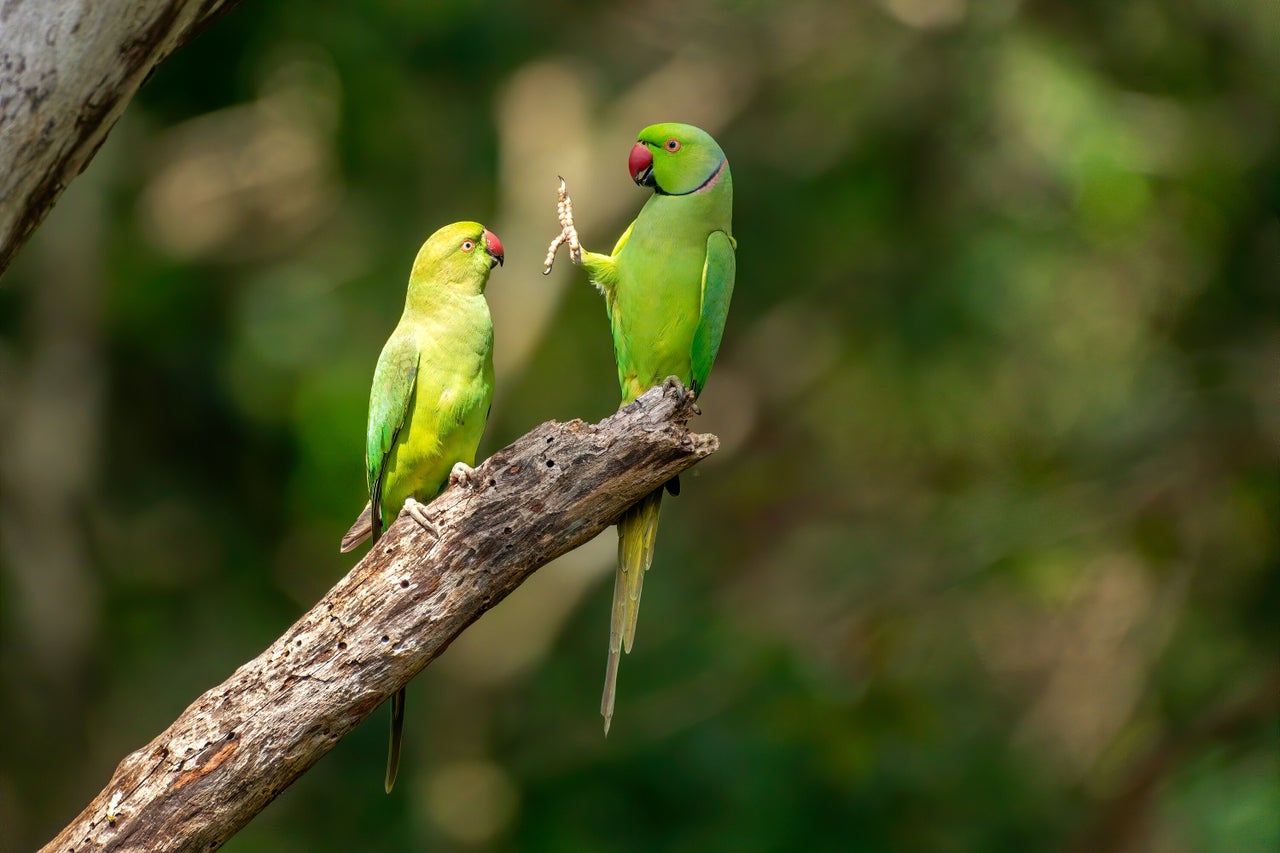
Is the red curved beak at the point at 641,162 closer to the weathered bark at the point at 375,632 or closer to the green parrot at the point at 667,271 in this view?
the green parrot at the point at 667,271

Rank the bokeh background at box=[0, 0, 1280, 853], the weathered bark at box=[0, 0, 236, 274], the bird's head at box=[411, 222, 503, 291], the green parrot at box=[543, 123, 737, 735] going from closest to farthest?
the weathered bark at box=[0, 0, 236, 274], the green parrot at box=[543, 123, 737, 735], the bird's head at box=[411, 222, 503, 291], the bokeh background at box=[0, 0, 1280, 853]

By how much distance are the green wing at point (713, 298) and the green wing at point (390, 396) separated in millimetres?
862

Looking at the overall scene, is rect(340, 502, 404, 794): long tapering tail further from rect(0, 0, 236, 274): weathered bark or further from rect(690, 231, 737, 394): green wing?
rect(0, 0, 236, 274): weathered bark

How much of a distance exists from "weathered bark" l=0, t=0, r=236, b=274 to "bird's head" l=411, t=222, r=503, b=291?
1036 millimetres

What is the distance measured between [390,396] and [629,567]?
910 mm

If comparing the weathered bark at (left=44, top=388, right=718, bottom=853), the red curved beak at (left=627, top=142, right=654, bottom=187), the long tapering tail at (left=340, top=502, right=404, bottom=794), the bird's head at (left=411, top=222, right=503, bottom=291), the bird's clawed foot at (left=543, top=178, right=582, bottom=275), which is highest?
the red curved beak at (left=627, top=142, right=654, bottom=187)

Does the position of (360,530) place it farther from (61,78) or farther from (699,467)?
(699,467)

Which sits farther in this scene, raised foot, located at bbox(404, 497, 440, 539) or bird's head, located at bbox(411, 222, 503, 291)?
bird's head, located at bbox(411, 222, 503, 291)

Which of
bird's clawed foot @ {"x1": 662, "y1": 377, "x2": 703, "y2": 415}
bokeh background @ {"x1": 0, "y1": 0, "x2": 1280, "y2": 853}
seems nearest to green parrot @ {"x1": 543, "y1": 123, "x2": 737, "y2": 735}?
bird's clawed foot @ {"x1": 662, "y1": 377, "x2": 703, "y2": 415}

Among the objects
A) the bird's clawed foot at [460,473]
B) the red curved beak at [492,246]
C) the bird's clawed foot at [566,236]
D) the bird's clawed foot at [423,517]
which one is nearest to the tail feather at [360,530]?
the bird's clawed foot at [460,473]

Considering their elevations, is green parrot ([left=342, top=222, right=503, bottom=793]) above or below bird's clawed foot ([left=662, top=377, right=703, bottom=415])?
below

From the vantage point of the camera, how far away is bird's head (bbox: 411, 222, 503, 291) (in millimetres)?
4109

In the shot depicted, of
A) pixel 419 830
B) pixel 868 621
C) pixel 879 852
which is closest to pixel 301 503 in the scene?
pixel 419 830

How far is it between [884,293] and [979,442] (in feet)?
4.88
